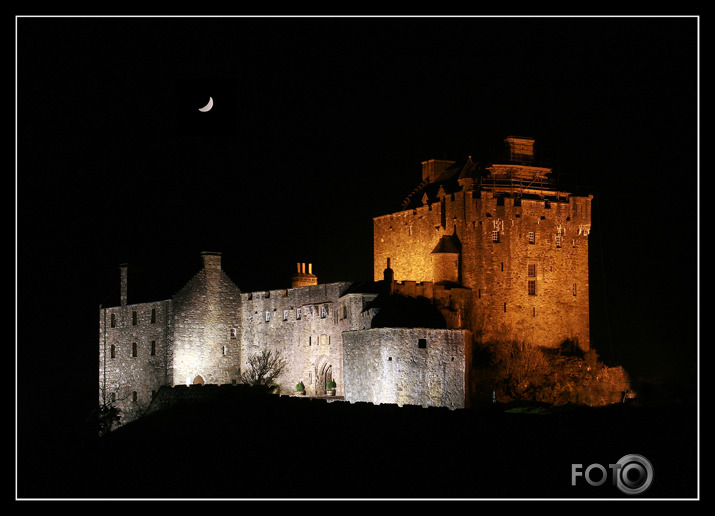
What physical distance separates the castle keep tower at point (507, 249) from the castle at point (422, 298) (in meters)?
0.05

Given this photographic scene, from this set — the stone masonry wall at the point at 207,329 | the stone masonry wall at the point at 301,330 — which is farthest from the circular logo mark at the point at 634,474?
the stone masonry wall at the point at 207,329

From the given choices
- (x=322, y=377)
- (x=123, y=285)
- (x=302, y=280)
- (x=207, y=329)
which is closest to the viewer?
(x=322, y=377)

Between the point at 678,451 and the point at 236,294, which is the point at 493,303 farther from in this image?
the point at 678,451

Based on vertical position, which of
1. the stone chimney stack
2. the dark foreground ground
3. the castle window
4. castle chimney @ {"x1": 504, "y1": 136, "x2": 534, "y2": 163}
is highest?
castle chimney @ {"x1": 504, "y1": 136, "x2": 534, "y2": 163}

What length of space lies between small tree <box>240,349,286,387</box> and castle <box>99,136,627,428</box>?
0.33 meters

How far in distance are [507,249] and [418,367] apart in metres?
12.1

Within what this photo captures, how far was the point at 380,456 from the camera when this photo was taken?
4394cm

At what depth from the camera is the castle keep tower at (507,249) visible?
62.5m

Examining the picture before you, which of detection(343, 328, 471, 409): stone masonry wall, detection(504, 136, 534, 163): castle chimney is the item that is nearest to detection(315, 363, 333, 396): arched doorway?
detection(343, 328, 471, 409): stone masonry wall

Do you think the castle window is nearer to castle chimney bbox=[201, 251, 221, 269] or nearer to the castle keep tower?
the castle keep tower

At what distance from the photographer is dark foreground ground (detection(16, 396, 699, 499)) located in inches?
1539

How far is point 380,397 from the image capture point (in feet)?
175

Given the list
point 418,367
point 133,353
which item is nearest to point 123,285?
point 133,353

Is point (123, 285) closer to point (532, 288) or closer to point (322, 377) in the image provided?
point (322, 377)
